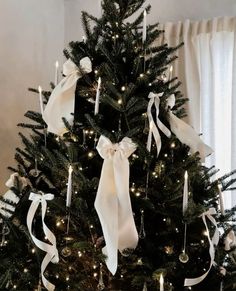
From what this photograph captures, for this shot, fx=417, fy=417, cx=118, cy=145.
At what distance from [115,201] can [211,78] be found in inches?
46.7

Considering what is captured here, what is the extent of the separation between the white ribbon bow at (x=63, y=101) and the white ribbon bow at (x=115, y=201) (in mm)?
197

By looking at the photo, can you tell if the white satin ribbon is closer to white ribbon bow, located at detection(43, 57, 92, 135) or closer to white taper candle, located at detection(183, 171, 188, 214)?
white taper candle, located at detection(183, 171, 188, 214)

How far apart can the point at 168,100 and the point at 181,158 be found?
0.19 meters

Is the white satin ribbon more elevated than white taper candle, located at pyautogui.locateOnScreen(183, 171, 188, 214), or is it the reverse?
white taper candle, located at pyautogui.locateOnScreen(183, 171, 188, 214)

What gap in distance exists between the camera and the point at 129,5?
1360 millimetres

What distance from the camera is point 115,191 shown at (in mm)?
1111

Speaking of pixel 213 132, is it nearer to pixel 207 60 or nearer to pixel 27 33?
pixel 207 60

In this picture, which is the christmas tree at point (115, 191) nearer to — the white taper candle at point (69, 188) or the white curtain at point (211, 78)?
the white taper candle at point (69, 188)

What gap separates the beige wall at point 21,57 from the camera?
1.84 m

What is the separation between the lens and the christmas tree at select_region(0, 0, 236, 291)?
1.12 m

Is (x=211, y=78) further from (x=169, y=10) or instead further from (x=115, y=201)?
(x=115, y=201)

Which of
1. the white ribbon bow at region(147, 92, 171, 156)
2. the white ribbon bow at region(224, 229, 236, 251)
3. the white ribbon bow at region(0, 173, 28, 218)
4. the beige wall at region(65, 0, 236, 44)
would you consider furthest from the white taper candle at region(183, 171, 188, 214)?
the beige wall at region(65, 0, 236, 44)

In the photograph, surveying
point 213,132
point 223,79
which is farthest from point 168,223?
point 223,79

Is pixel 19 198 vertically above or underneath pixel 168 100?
underneath
